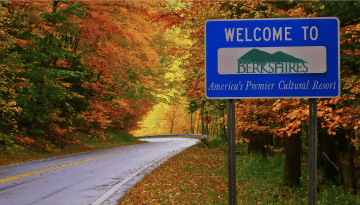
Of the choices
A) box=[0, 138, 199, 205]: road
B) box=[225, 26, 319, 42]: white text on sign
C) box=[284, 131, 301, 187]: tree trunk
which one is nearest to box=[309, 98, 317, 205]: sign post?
box=[225, 26, 319, 42]: white text on sign

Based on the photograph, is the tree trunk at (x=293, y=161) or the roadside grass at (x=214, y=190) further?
the tree trunk at (x=293, y=161)

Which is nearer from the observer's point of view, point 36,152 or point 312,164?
point 312,164

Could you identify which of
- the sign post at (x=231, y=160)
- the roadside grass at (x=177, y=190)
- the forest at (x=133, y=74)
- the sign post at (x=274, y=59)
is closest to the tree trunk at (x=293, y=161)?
the forest at (x=133, y=74)

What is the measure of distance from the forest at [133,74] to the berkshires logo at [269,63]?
257cm

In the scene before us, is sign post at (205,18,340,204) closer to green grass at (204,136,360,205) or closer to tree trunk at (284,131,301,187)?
green grass at (204,136,360,205)

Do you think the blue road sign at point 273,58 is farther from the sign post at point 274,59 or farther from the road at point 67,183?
the road at point 67,183

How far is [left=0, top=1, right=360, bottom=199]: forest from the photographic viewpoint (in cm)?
787

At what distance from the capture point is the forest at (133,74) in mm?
7867

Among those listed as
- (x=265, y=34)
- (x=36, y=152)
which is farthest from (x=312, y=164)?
(x=36, y=152)

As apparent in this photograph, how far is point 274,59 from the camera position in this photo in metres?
3.95

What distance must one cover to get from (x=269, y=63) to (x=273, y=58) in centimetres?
7

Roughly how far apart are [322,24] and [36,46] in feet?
55.4

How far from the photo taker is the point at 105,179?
11.3 meters

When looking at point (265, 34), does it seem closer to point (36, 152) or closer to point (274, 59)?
point (274, 59)
